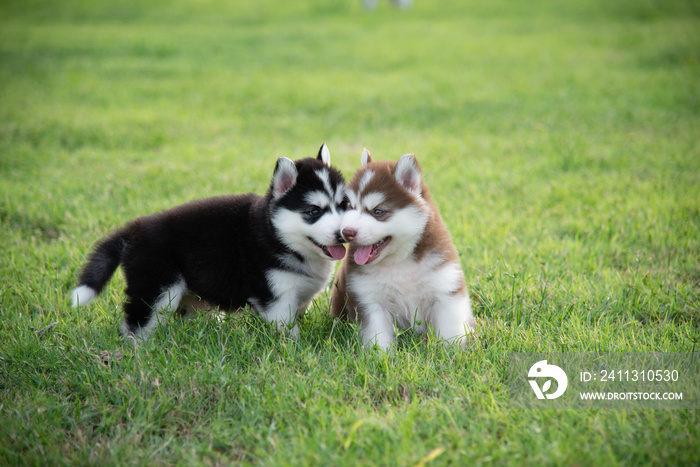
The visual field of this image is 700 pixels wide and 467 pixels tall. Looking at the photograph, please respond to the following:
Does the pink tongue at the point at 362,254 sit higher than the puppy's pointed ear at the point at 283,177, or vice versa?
the puppy's pointed ear at the point at 283,177

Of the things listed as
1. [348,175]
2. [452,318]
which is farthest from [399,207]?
[348,175]

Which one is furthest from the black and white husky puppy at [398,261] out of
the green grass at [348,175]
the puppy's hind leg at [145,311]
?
the puppy's hind leg at [145,311]

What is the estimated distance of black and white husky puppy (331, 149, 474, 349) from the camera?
3309 millimetres

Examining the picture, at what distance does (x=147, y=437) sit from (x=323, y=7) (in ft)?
65.8

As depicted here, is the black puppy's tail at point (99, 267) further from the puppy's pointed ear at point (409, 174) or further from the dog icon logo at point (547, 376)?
the dog icon logo at point (547, 376)

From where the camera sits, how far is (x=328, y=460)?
2518 mm

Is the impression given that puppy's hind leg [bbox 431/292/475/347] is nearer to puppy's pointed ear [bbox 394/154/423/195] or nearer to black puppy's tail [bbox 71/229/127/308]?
puppy's pointed ear [bbox 394/154/423/195]

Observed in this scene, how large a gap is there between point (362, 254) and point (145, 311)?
4.30 ft

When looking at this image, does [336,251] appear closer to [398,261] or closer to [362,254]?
[362,254]

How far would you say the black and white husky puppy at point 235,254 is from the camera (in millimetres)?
3500

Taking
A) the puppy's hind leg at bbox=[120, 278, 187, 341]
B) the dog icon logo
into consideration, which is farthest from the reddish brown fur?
the puppy's hind leg at bbox=[120, 278, 187, 341]

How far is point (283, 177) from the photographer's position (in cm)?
356

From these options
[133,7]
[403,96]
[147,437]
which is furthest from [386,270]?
[133,7]

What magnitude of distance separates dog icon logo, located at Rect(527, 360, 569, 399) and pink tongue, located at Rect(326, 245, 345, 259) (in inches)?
47.2
